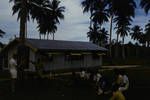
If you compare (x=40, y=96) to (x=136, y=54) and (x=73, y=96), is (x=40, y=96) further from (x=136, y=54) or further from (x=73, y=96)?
(x=136, y=54)

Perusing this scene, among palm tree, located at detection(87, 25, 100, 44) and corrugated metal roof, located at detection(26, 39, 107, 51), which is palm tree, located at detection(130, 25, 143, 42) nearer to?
palm tree, located at detection(87, 25, 100, 44)

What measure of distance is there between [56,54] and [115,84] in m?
28.1

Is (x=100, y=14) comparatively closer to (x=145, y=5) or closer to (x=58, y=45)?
(x=145, y=5)

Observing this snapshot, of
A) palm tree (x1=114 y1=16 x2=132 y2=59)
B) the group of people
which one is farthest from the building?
palm tree (x1=114 y1=16 x2=132 y2=59)

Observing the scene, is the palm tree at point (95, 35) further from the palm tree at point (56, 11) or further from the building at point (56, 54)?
the building at point (56, 54)

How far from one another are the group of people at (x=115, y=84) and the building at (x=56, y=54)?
16486 mm

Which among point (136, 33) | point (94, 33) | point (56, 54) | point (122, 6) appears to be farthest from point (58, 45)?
point (136, 33)

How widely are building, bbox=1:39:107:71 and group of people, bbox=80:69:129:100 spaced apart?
54.1 ft

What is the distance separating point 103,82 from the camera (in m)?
15.9

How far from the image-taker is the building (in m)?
37.3

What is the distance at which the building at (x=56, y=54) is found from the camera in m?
37.3

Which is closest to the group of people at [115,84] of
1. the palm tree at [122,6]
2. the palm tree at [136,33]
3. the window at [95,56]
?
the window at [95,56]

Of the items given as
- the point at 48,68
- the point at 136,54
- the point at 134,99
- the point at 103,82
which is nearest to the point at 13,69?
the point at 103,82

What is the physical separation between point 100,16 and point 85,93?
52.8 meters
